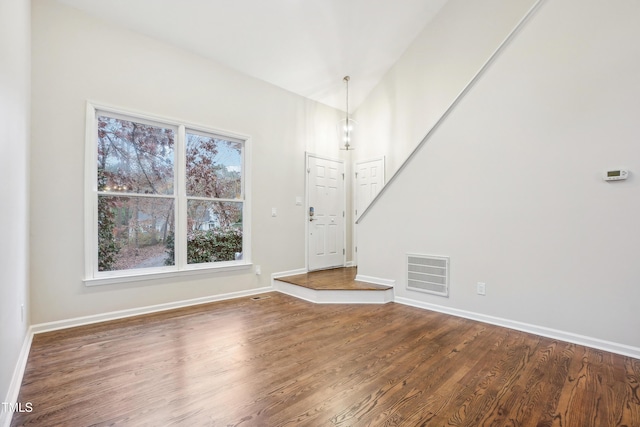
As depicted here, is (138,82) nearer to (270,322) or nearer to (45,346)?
(45,346)

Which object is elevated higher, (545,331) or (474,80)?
(474,80)

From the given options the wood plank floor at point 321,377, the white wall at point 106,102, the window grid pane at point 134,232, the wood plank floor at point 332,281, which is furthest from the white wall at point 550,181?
the window grid pane at point 134,232

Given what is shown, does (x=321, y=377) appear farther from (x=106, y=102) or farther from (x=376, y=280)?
(x=106, y=102)

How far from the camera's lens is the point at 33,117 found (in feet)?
9.45

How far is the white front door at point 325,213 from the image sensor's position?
210 inches

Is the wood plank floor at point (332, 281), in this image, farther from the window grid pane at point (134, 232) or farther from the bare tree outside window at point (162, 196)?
the window grid pane at point (134, 232)

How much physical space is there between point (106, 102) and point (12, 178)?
65.2 inches

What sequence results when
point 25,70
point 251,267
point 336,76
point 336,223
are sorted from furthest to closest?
point 336,223
point 336,76
point 251,267
point 25,70

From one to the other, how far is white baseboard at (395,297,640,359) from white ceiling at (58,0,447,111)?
3837mm

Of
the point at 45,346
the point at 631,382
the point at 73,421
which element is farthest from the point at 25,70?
the point at 631,382

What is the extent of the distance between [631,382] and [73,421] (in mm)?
3425

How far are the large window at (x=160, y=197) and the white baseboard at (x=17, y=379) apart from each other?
2.42ft

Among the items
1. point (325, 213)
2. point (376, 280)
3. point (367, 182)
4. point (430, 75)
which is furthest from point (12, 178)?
point (430, 75)

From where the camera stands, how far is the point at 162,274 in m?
3.63
